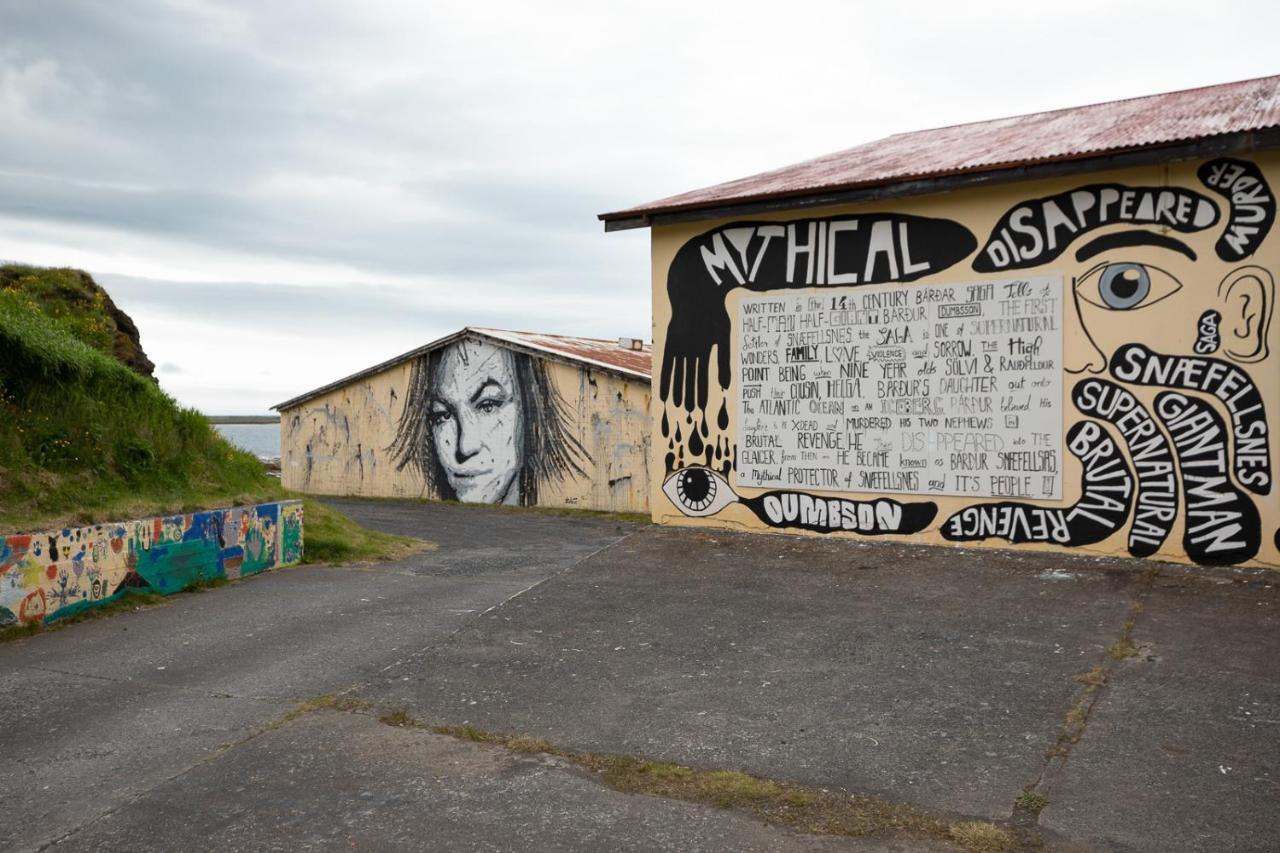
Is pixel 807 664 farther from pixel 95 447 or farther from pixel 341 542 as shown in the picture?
pixel 95 447

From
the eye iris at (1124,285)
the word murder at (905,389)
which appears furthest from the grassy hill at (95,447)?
the eye iris at (1124,285)

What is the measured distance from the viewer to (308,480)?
23.1m

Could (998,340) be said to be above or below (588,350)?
below

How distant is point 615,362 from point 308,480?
8695mm

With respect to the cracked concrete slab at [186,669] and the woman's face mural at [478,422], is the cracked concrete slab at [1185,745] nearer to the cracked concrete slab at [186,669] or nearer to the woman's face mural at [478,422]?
the cracked concrete slab at [186,669]

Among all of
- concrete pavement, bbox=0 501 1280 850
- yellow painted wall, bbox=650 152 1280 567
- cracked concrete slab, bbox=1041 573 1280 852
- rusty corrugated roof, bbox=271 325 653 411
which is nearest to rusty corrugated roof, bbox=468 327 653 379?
rusty corrugated roof, bbox=271 325 653 411

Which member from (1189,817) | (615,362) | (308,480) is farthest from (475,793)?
(308,480)

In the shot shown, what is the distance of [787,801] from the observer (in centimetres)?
420

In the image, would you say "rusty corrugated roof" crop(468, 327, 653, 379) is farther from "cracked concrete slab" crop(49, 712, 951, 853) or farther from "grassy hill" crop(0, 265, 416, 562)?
"cracked concrete slab" crop(49, 712, 951, 853)

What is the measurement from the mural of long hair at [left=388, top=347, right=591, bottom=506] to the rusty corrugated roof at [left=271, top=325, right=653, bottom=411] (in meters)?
0.28

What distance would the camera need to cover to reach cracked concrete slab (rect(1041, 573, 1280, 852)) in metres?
3.91

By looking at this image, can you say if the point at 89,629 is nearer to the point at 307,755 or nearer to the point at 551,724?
the point at 307,755

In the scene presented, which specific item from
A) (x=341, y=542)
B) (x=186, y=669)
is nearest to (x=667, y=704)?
(x=186, y=669)

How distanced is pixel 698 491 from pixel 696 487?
5cm
